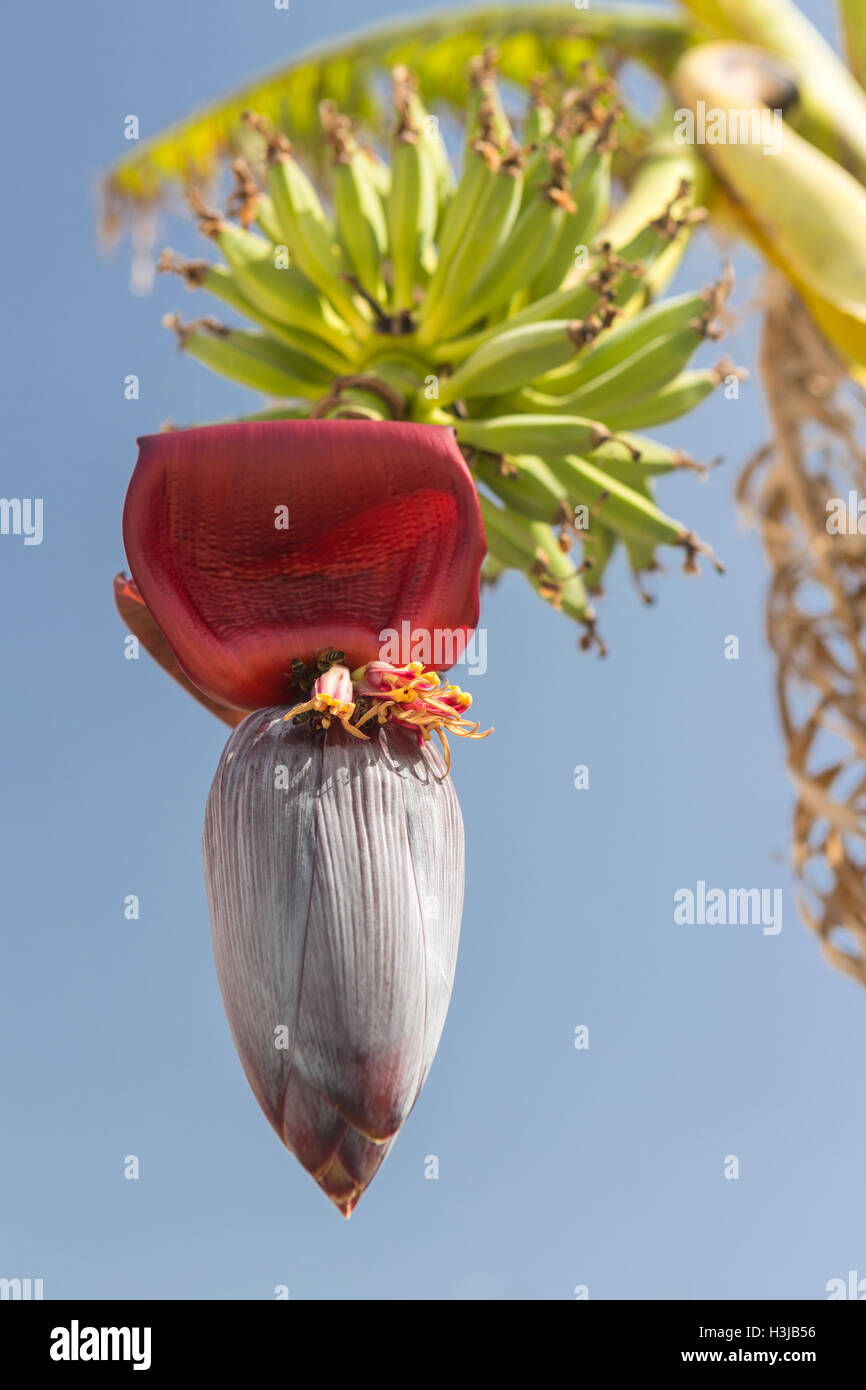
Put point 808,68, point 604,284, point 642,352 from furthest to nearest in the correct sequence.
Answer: point 808,68 → point 642,352 → point 604,284

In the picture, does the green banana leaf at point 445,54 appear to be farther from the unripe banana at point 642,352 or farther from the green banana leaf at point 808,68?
the unripe banana at point 642,352

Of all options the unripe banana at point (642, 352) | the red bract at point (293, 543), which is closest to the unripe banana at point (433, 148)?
the unripe banana at point (642, 352)

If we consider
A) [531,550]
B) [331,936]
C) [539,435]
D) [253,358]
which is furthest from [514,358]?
[331,936]

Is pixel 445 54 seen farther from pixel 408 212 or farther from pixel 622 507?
pixel 622 507

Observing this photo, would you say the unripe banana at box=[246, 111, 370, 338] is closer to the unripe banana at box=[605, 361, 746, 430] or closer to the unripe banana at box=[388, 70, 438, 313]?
the unripe banana at box=[388, 70, 438, 313]

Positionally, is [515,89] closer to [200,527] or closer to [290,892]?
[200,527]

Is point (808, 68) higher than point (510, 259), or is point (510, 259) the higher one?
point (808, 68)
